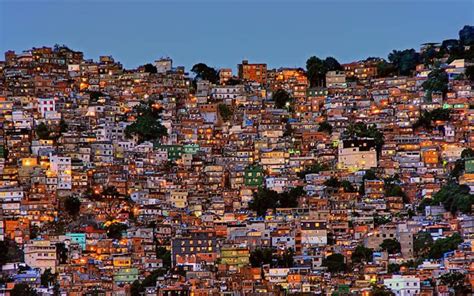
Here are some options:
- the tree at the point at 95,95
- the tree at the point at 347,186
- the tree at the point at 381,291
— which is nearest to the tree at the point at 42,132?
the tree at the point at 95,95

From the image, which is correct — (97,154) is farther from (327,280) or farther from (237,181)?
(327,280)

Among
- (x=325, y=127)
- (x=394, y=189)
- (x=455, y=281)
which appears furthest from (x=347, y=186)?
(x=455, y=281)

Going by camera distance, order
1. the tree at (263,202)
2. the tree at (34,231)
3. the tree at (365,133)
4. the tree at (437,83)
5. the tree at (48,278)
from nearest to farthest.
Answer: the tree at (48,278), the tree at (34,231), the tree at (263,202), the tree at (365,133), the tree at (437,83)

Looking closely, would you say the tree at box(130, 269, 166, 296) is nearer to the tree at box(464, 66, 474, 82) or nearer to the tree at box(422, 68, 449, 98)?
the tree at box(422, 68, 449, 98)

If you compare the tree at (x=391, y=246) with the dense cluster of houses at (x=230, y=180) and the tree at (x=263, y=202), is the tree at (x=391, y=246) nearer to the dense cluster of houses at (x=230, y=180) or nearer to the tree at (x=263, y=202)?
the dense cluster of houses at (x=230, y=180)

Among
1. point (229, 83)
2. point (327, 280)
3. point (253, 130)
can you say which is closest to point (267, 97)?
point (229, 83)
